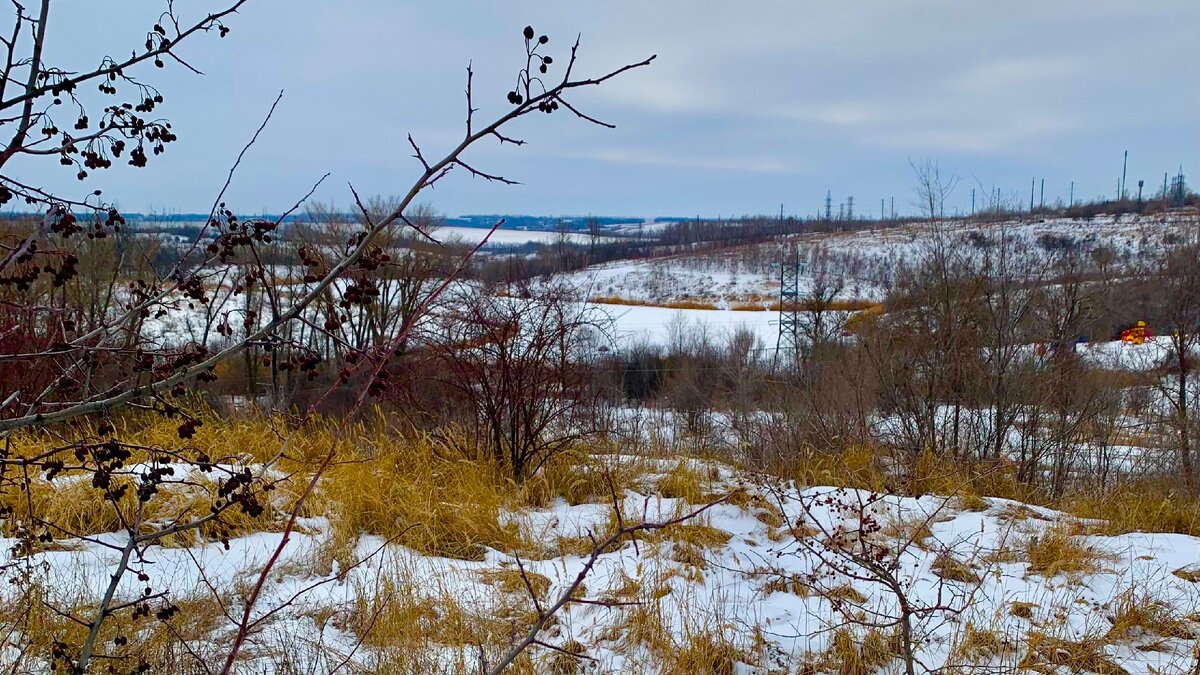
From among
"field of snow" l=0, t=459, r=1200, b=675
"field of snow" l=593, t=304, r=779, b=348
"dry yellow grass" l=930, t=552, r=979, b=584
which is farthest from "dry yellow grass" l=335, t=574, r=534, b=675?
"field of snow" l=593, t=304, r=779, b=348

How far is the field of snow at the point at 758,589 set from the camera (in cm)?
312

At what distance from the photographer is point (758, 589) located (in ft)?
12.4

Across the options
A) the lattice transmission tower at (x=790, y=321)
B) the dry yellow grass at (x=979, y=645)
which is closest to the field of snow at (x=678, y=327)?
the lattice transmission tower at (x=790, y=321)

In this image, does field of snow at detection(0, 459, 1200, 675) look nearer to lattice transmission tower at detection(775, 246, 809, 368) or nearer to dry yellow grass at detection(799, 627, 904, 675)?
dry yellow grass at detection(799, 627, 904, 675)

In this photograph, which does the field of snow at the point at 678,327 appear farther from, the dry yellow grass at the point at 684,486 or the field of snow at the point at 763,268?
the dry yellow grass at the point at 684,486

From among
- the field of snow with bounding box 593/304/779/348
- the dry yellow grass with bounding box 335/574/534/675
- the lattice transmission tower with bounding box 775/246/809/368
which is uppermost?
the dry yellow grass with bounding box 335/574/534/675

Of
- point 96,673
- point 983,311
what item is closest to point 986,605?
point 96,673

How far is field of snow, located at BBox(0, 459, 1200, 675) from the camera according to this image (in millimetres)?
3117

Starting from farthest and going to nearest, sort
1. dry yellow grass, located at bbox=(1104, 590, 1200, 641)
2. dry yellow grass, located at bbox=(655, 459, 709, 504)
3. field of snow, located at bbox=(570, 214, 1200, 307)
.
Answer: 1. field of snow, located at bbox=(570, 214, 1200, 307)
2. dry yellow grass, located at bbox=(655, 459, 709, 504)
3. dry yellow grass, located at bbox=(1104, 590, 1200, 641)

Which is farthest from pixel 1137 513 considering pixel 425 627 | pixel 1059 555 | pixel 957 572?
pixel 425 627

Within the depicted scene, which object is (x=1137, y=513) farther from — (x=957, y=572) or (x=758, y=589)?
(x=758, y=589)

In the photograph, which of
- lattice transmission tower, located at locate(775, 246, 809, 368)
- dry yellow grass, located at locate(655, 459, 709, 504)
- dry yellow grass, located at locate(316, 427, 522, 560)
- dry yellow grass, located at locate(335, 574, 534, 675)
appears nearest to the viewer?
dry yellow grass, located at locate(335, 574, 534, 675)

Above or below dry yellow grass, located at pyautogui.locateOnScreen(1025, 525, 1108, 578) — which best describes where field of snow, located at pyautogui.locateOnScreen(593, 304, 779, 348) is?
below

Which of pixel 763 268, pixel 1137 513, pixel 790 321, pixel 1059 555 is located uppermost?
pixel 763 268
